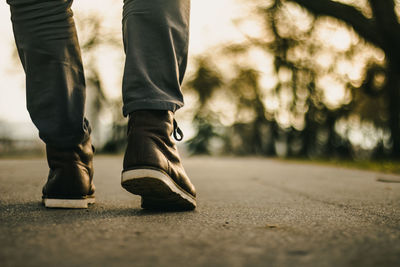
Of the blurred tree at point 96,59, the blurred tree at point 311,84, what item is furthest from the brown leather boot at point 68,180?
the blurred tree at point 96,59

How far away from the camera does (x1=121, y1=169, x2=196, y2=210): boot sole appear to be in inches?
55.8

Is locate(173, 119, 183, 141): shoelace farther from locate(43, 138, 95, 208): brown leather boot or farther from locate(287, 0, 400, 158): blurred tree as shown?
locate(287, 0, 400, 158): blurred tree

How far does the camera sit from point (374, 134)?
24578 mm

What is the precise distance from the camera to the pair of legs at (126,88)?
1.51 m

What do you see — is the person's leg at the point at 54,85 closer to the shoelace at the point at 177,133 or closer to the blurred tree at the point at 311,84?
the shoelace at the point at 177,133

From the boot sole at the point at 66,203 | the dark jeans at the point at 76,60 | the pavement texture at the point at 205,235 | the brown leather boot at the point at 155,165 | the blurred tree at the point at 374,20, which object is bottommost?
the boot sole at the point at 66,203

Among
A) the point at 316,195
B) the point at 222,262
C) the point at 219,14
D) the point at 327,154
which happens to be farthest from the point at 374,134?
the point at 222,262

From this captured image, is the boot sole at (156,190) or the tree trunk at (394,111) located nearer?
the boot sole at (156,190)

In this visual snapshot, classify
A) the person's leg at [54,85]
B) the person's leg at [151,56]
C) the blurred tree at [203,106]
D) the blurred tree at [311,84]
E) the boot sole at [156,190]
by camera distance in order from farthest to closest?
the blurred tree at [203,106] < the blurred tree at [311,84] < the person's leg at [54,85] < the person's leg at [151,56] < the boot sole at [156,190]

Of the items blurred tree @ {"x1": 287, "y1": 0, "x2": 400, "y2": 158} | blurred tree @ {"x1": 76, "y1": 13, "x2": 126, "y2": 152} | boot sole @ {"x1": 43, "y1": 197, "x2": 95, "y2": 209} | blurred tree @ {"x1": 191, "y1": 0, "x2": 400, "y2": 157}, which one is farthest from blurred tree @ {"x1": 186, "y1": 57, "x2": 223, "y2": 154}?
boot sole @ {"x1": 43, "y1": 197, "x2": 95, "y2": 209}

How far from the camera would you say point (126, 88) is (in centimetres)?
154

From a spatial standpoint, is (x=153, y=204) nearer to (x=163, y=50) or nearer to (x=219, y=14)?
(x=163, y=50)

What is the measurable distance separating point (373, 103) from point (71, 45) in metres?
22.8

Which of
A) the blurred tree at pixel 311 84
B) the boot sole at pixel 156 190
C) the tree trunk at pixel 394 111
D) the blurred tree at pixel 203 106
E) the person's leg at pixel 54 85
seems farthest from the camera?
the blurred tree at pixel 203 106
